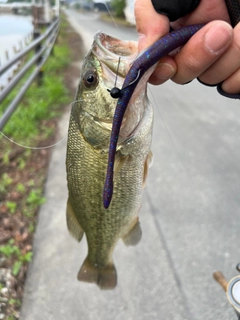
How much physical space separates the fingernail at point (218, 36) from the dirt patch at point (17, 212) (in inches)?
76.8

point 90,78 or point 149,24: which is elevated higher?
point 149,24

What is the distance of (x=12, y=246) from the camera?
2.74 metres

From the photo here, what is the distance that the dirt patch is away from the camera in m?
2.35

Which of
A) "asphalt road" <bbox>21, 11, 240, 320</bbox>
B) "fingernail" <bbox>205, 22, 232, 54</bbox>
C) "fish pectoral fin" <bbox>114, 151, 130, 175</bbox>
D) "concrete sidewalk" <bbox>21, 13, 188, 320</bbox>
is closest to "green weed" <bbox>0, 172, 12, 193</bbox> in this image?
"asphalt road" <bbox>21, 11, 240, 320</bbox>

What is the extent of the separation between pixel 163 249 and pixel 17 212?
1.32m

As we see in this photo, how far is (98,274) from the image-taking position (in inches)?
78.4

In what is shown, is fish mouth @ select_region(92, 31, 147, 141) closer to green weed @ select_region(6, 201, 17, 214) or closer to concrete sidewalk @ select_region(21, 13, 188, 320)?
concrete sidewalk @ select_region(21, 13, 188, 320)

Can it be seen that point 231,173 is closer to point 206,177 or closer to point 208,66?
point 206,177

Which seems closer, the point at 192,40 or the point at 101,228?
the point at 192,40

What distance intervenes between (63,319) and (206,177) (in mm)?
2109

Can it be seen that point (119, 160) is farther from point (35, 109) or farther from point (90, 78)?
point (35, 109)

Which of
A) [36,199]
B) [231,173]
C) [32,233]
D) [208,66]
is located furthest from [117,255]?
[208,66]

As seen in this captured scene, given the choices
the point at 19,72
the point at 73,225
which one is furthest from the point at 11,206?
the point at 19,72

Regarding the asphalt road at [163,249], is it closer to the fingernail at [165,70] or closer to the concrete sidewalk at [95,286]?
the concrete sidewalk at [95,286]
